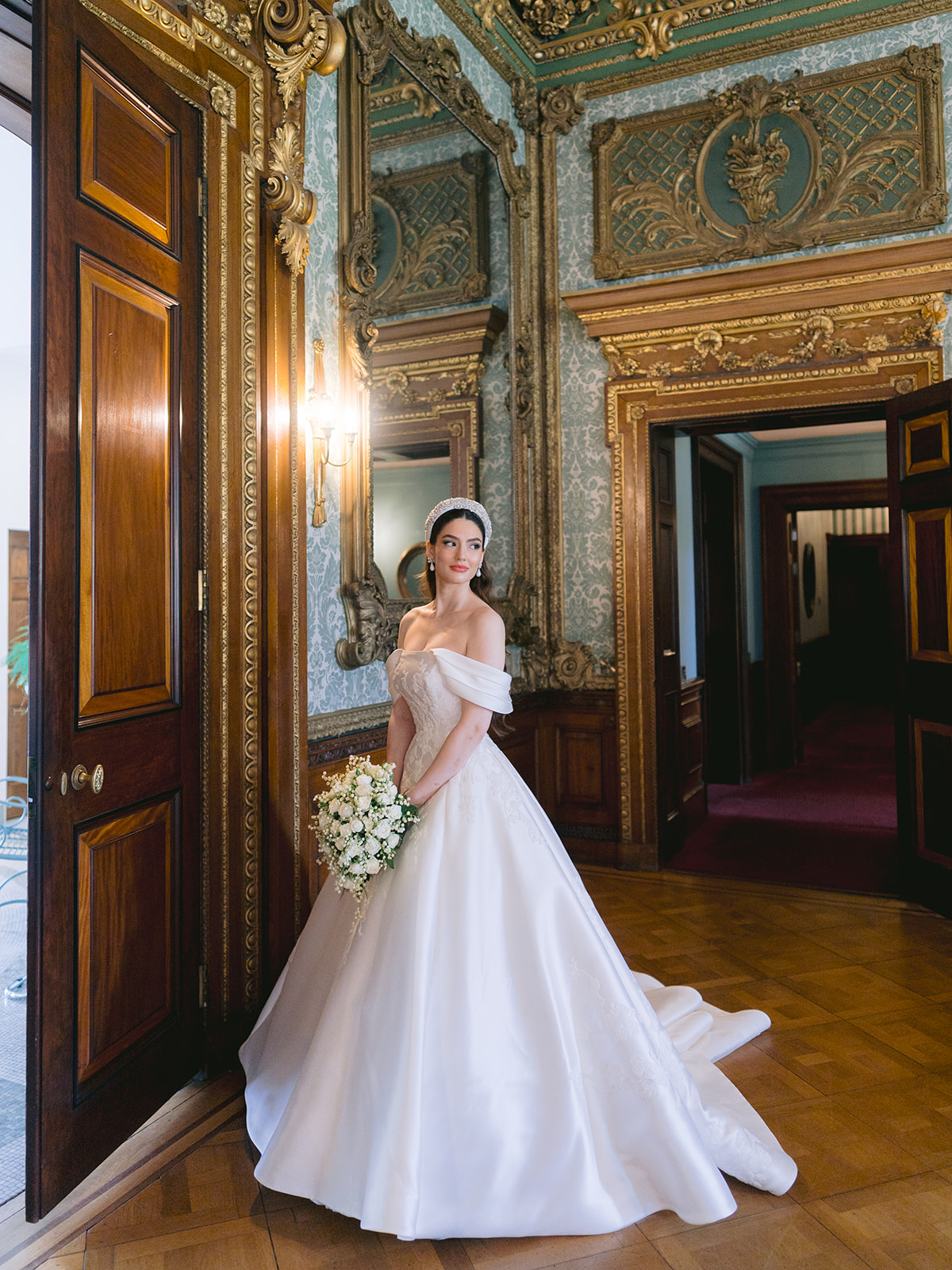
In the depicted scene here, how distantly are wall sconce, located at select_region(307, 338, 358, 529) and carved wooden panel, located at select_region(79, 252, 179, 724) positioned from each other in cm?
68

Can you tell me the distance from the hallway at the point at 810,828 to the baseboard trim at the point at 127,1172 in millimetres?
3255

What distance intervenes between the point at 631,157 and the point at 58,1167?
553 centimetres

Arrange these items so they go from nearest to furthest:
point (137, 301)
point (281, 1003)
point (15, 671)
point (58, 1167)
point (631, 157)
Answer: point (58, 1167) < point (137, 301) < point (281, 1003) < point (631, 157) < point (15, 671)

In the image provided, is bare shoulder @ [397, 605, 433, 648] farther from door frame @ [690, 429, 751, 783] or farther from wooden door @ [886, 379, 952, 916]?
door frame @ [690, 429, 751, 783]

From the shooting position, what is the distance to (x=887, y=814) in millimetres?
6582

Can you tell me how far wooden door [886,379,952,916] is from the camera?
4363mm

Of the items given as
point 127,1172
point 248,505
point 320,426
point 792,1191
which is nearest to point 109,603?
point 248,505

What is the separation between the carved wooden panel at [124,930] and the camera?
2346 millimetres

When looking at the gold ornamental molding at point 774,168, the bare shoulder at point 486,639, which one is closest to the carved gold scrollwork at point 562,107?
the gold ornamental molding at point 774,168

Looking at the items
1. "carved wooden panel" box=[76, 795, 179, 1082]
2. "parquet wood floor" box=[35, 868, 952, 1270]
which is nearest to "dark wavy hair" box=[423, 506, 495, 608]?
"carved wooden panel" box=[76, 795, 179, 1082]

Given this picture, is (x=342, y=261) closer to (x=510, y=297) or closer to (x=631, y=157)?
(x=510, y=297)

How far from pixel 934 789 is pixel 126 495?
402 cm

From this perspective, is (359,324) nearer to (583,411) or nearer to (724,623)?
(583,411)

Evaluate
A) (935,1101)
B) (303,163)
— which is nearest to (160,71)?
(303,163)
